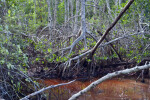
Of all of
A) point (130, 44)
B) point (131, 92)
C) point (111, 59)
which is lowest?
point (131, 92)

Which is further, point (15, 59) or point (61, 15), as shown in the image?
point (61, 15)

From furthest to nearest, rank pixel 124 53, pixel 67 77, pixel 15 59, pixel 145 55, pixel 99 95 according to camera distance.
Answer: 1. pixel 124 53
2. pixel 67 77
3. pixel 145 55
4. pixel 99 95
5. pixel 15 59

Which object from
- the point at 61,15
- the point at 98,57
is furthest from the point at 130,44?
the point at 61,15

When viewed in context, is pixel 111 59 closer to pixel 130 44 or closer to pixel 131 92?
pixel 130 44

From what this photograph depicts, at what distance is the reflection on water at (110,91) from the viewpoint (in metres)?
4.24

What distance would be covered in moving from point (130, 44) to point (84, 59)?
145cm

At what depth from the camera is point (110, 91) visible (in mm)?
4742

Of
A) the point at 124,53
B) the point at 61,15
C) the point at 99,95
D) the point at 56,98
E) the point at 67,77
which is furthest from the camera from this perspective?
the point at 61,15

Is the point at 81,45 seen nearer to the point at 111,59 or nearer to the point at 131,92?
the point at 111,59

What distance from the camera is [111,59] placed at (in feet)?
20.4

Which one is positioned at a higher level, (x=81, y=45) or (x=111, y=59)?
(x=81, y=45)

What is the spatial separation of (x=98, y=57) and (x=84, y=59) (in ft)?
1.24

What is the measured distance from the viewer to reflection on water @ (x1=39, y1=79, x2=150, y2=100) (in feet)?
13.9

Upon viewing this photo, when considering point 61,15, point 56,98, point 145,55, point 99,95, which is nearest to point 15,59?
point 56,98
